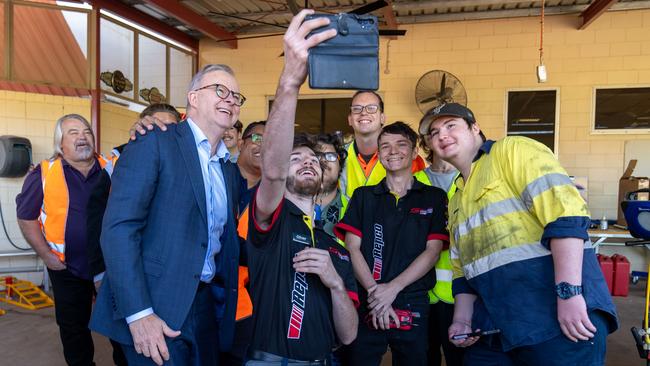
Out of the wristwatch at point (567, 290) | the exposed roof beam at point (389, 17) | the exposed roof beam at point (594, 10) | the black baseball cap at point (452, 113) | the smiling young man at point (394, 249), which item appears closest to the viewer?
the wristwatch at point (567, 290)

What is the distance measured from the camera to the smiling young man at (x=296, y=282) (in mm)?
1395

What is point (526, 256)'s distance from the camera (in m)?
1.45

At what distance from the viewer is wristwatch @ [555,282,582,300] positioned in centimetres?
132

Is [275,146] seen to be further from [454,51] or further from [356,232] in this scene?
[454,51]

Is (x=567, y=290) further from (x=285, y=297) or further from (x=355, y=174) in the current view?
(x=355, y=174)

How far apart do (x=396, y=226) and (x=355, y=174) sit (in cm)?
62

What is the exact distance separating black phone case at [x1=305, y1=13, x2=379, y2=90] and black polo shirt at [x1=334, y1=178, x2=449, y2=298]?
4.43 feet

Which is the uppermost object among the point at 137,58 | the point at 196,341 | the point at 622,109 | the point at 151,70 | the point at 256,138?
the point at 137,58

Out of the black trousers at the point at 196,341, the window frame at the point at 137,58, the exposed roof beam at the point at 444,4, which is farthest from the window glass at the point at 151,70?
the black trousers at the point at 196,341

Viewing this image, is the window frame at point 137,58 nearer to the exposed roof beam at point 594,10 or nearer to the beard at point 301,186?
the beard at point 301,186

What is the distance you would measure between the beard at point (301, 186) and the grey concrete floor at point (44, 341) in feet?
7.62

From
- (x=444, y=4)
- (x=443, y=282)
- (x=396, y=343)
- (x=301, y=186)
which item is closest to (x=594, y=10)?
(x=444, y=4)

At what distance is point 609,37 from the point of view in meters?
6.20

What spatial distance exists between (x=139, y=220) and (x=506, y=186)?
1.24 m
